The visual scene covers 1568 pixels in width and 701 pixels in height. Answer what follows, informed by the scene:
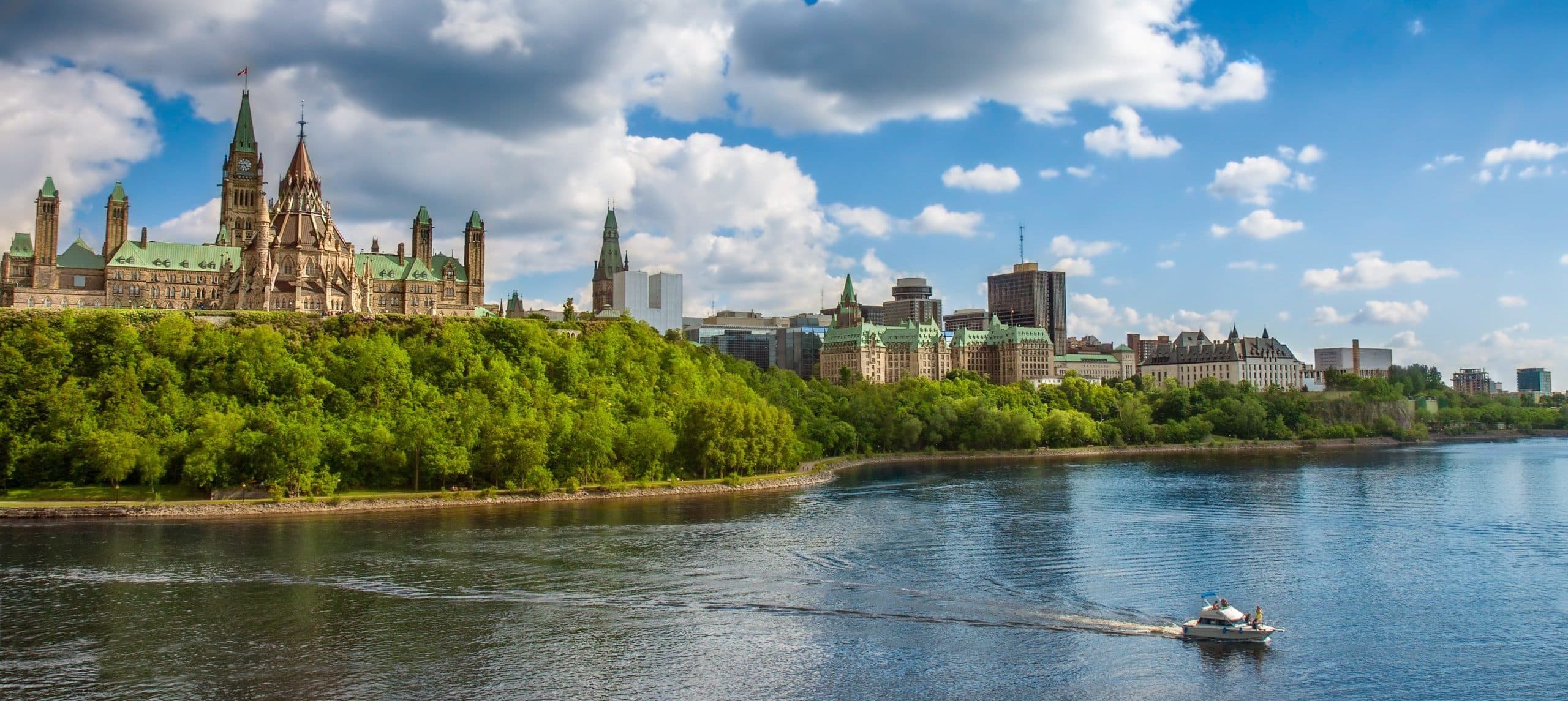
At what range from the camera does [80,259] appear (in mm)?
116938

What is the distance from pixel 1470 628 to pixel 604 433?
55.3m

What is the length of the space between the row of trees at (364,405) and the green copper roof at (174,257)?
3352 centimetres

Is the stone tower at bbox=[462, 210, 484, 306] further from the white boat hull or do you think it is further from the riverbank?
the white boat hull

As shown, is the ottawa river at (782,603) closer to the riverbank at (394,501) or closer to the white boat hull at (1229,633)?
the white boat hull at (1229,633)

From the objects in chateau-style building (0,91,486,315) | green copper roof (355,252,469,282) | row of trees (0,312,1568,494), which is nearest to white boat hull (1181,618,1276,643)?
row of trees (0,312,1568,494)

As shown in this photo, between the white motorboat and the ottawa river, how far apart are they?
0.51 m

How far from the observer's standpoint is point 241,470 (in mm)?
71312

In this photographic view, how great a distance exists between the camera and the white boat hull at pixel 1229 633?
121 feet

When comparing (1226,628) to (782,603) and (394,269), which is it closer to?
(782,603)

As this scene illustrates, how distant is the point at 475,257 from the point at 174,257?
1301 inches

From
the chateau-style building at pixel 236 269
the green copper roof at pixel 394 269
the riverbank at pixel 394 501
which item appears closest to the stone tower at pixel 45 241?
the chateau-style building at pixel 236 269

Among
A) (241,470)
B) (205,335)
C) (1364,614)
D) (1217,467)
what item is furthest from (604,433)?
(1217,467)

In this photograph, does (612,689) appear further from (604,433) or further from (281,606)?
(604,433)

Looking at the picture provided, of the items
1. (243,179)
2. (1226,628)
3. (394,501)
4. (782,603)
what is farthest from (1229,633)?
(243,179)
